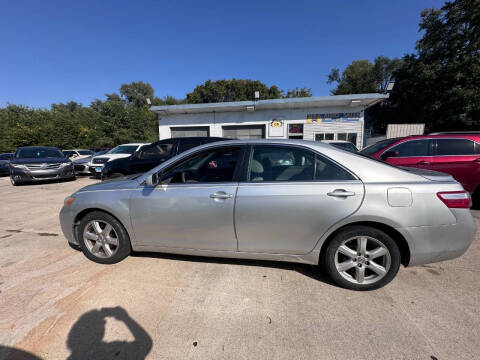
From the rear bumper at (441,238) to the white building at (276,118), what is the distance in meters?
11.2

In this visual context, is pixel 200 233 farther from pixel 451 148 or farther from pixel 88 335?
pixel 451 148

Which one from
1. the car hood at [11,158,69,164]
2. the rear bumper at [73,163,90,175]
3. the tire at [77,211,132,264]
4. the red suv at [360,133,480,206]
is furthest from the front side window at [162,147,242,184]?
the rear bumper at [73,163,90,175]

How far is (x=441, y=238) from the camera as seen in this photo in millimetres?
1976

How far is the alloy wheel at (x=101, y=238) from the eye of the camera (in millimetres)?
2633

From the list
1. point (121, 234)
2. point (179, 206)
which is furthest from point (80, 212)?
point (179, 206)

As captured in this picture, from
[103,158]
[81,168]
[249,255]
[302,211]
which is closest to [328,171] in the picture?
[302,211]

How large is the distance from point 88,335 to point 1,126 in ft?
105

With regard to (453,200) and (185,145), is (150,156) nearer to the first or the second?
(185,145)

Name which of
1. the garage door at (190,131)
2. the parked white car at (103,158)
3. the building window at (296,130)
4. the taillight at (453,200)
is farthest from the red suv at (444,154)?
the garage door at (190,131)

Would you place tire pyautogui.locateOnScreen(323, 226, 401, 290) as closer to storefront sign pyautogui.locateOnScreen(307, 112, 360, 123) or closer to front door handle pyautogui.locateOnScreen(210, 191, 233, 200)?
front door handle pyautogui.locateOnScreen(210, 191, 233, 200)

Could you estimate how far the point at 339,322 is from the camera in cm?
178

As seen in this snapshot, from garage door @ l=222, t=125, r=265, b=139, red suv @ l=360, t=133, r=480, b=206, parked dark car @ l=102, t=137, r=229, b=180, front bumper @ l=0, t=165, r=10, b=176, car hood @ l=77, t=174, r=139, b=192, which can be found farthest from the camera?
garage door @ l=222, t=125, r=265, b=139

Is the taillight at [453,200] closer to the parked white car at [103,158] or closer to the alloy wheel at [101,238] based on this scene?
the alloy wheel at [101,238]

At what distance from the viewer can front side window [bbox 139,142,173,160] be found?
19.7 feet
